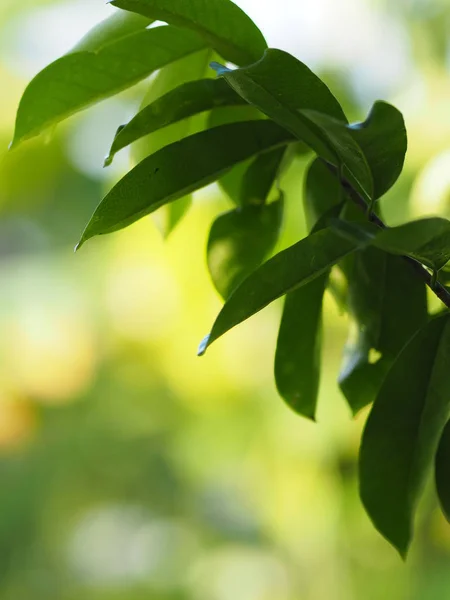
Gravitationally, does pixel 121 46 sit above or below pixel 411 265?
above

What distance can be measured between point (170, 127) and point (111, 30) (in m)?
0.09

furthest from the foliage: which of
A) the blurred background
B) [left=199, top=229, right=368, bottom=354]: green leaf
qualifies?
the blurred background

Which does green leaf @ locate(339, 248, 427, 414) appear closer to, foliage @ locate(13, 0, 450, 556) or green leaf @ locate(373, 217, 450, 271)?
foliage @ locate(13, 0, 450, 556)

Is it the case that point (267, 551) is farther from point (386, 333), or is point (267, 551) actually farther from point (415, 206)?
point (386, 333)

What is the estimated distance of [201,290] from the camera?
1.86 meters

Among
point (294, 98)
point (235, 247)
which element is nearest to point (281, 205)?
point (235, 247)

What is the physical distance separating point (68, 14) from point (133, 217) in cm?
172

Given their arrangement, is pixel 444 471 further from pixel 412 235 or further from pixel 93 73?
pixel 93 73

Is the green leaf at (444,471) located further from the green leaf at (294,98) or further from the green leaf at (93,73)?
the green leaf at (93,73)

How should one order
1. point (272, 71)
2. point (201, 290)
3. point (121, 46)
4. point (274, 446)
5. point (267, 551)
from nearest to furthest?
point (272, 71) < point (121, 46) < point (201, 290) < point (274, 446) < point (267, 551)

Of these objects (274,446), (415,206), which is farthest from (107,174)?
(415,206)

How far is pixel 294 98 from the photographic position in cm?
38

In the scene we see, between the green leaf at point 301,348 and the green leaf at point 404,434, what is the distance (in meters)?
0.06

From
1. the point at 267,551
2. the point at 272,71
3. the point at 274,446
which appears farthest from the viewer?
the point at 267,551
